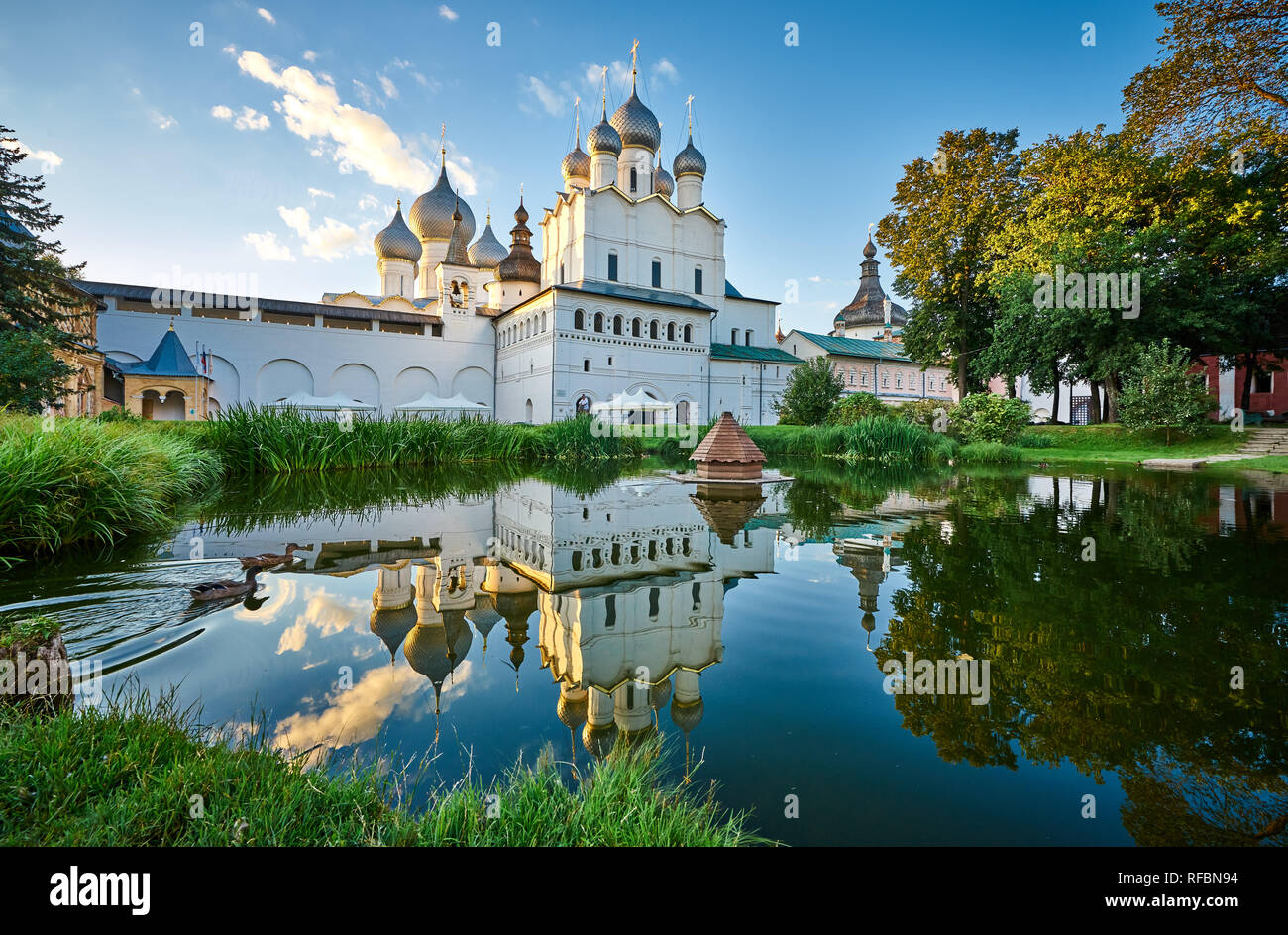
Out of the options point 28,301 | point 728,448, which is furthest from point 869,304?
point 28,301

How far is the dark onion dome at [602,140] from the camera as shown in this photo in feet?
119

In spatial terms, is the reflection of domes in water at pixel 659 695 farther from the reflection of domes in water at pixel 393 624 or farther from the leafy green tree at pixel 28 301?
the leafy green tree at pixel 28 301

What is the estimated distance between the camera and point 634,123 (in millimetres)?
37781

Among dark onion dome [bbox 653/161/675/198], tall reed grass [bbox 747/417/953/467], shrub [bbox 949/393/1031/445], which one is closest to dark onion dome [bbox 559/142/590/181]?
dark onion dome [bbox 653/161/675/198]

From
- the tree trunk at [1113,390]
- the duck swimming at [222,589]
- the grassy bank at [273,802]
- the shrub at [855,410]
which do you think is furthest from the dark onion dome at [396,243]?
the grassy bank at [273,802]

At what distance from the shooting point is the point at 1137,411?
18.2 metres

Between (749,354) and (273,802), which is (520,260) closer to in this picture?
(749,354)

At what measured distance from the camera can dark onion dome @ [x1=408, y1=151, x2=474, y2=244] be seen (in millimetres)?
43844

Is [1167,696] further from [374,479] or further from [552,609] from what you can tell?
[374,479]

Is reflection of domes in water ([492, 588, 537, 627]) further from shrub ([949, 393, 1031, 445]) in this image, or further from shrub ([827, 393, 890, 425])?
shrub ([827, 393, 890, 425])

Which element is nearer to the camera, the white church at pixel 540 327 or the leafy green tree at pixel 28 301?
the leafy green tree at pixel 28 301

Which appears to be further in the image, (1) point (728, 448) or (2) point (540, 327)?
(2) point (540, 327)

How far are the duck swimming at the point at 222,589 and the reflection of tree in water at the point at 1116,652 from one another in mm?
3863

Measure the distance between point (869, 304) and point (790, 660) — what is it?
63.5 metres
